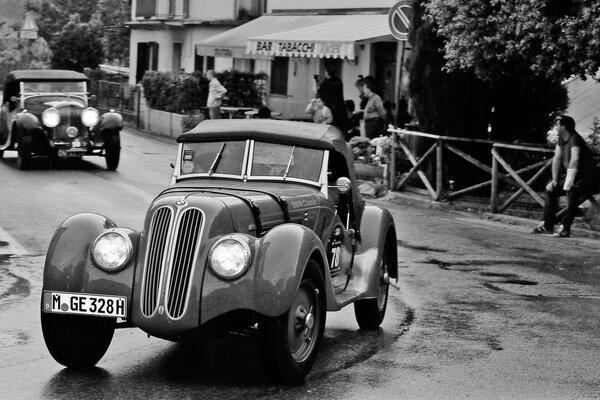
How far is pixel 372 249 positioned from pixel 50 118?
13.9 metres

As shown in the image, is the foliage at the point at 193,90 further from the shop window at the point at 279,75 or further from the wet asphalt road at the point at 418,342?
the wet asphalt road at the point at 418,342

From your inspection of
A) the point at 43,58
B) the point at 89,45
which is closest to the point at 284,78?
the point at 89,45

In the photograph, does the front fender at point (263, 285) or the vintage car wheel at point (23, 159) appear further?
the vintage car wheel at point (23, 159)

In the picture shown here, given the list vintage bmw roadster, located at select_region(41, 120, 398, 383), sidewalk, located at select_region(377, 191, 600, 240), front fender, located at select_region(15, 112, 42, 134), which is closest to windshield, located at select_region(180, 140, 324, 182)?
vintage bmw roadster, located at select_region(41, 120, 398, 383)

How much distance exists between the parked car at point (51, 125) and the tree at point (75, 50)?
3027cm

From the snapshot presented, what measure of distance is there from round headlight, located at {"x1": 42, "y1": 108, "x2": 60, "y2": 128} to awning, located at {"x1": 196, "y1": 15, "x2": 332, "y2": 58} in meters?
11.6

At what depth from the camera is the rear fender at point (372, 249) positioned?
30.0 feet

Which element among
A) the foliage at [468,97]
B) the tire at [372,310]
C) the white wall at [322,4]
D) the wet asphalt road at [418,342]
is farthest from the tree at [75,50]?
the tire at [372,310]

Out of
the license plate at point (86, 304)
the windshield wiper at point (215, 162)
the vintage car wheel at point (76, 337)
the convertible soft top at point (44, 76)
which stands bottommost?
the vintage car wheel at point (76, 337)

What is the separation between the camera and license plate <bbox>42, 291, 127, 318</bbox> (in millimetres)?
7246

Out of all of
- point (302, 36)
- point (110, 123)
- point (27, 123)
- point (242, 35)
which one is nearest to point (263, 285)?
point (27, 123)

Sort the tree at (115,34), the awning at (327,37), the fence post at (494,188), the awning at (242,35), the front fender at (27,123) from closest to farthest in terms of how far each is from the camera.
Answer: the fence post at (494,188) → the front fender at (27,123) → the awning at (327,37) → the awning at (242,35) → the tree at (115,34)

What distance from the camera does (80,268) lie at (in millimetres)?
7473

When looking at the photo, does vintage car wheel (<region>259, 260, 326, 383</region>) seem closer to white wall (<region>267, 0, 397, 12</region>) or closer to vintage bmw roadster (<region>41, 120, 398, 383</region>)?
vintage bmw roadster (<region>41, 120, 398, 383</region>)
